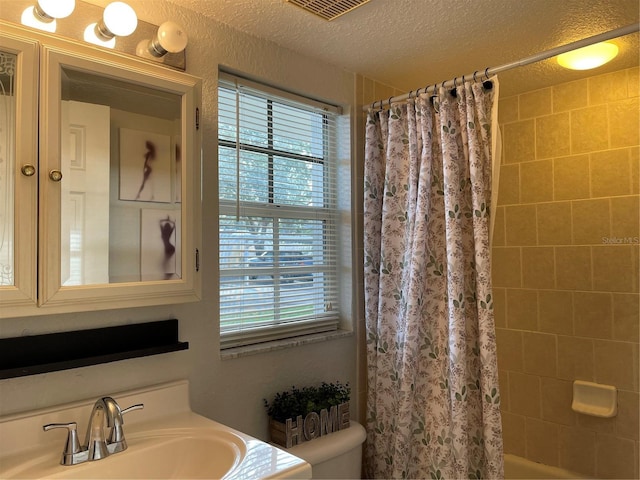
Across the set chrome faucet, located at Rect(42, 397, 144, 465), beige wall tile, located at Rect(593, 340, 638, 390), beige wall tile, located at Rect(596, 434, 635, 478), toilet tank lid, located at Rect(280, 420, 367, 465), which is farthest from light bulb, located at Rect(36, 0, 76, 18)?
beige wall tile, located at Rect(596, 434, 635, 478)

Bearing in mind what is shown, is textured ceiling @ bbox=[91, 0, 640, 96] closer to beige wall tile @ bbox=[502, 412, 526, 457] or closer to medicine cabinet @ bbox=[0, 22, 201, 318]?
medicine cabinet @ bbox=[0, 22, 201, 318]

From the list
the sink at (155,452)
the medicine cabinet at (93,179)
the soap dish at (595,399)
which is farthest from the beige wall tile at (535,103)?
the sink at (155,452)

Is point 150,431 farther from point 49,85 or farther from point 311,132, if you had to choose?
point 311,132

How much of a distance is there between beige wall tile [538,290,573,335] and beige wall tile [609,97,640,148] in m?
0.76

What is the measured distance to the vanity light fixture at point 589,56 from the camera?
78.6 inches

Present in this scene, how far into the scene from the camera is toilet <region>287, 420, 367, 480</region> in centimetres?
177

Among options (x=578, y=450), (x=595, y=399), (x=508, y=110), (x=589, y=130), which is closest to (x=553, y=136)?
(x=589, y=130)

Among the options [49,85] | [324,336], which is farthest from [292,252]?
[49,85]

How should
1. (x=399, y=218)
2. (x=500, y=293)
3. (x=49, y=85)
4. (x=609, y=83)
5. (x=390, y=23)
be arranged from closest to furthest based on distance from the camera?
(x=49, y=85) < (x=390, y=23) < (x=399, y=218) < (x=609, y=83) < (x=500, y=293)

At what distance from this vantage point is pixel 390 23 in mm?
1756

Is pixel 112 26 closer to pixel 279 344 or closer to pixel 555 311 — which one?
pixel 279 344

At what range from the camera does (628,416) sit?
225cm

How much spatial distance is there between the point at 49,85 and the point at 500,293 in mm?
2350

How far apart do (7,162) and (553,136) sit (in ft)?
7.84
